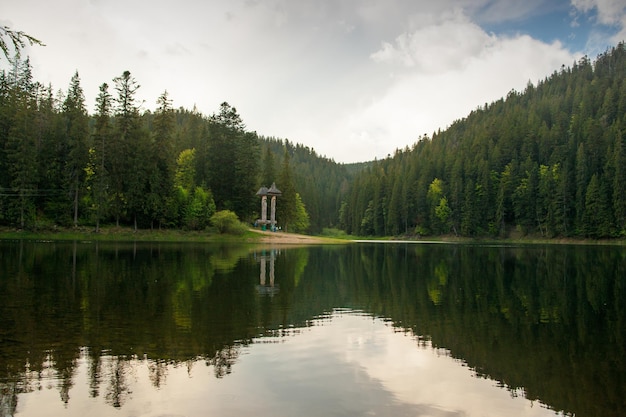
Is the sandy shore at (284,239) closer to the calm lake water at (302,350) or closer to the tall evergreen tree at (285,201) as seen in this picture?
the tall evergreen tree at (285,201)

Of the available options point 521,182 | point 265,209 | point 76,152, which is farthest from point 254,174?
point 521,182

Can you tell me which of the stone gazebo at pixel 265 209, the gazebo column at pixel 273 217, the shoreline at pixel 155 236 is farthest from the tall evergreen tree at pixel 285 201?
the shoreline at pixel 155 236

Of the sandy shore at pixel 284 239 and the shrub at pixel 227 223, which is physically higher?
the shrub at pixel 227 223

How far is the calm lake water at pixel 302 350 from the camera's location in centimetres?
936

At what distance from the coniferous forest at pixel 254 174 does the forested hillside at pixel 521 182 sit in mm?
331

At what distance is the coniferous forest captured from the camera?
7194 centimetres

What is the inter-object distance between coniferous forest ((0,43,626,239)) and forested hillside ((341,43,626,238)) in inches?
13.0

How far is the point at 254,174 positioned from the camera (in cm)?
9288

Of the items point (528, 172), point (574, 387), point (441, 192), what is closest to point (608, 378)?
point (574, 387)

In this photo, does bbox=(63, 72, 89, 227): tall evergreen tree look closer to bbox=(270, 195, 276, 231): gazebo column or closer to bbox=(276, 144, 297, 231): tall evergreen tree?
bbox=(270, 195, 276, 231): gazebo column

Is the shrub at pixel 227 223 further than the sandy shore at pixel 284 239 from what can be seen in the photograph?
No

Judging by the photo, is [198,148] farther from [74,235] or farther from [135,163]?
[74,235]

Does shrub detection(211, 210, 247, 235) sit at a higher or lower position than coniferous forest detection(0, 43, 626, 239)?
lower

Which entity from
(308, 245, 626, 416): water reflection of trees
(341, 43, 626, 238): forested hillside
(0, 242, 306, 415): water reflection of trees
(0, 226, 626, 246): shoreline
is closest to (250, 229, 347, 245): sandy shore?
(0, 226, 626, 246): shoreline
